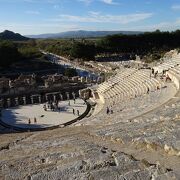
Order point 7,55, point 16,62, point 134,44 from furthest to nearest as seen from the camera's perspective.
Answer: point 134,44
point 16,62
point 7,55

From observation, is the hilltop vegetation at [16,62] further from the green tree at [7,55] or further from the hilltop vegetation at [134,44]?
the hilltop vegetation at [134,44]

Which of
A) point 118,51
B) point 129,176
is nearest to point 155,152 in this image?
point 129,176

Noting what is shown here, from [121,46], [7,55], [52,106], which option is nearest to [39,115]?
[52,106]

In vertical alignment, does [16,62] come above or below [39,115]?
below

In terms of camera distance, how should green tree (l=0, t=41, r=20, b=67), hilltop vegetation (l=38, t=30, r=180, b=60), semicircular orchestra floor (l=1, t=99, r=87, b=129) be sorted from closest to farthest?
semicircular orchestra floor (l=1, t=99, r=87, b=129), green tree (l=0, t=41, r=20, b=67), hilltop vegetation (l=38, t=30, r=180, b=60)

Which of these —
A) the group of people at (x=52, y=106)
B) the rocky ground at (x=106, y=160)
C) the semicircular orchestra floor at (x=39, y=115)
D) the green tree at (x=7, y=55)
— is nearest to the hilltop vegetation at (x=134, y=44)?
the green tree at (x=7, y=55)

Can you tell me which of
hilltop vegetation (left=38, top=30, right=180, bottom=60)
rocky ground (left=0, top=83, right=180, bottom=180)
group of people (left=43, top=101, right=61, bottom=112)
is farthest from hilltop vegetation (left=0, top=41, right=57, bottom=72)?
rocky ground (left=0, top=83, right=180, bottom=180)

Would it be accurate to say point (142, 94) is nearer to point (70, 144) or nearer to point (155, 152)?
point (70, 144)

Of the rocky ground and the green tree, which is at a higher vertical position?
the rocky ground

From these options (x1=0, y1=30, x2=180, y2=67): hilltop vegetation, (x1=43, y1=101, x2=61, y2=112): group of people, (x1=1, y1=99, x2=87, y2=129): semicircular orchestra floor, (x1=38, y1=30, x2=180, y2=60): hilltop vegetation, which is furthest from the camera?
(x1=38, y1=30, x2=180, y2=60): hilltop vegetation

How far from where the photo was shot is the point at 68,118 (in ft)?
91.7

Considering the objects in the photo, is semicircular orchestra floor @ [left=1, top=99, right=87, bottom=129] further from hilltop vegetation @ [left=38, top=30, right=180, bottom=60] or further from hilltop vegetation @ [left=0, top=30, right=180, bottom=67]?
hilltop vegetation @ [left=38, top=30, right=180, bottom=60]

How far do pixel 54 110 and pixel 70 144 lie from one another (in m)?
20.5

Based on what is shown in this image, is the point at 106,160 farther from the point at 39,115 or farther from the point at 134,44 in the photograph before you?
the point at 134,44
